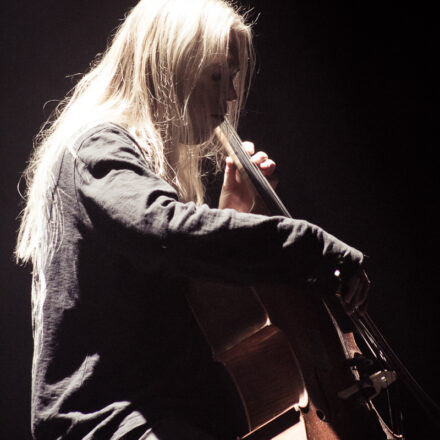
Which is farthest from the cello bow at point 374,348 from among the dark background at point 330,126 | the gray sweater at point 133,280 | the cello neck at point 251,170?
the dark background at point 330,126

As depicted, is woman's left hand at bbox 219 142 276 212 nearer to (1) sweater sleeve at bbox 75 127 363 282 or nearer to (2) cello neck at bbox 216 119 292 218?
(2) cello neck at bbox 216 119 292 218

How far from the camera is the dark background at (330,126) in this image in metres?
1.73

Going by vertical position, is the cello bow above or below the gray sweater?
below

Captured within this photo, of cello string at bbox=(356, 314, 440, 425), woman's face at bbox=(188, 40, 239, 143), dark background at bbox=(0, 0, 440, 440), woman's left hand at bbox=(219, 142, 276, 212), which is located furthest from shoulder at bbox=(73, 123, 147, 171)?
dark background at bbox=(0, 0, 440, 440)

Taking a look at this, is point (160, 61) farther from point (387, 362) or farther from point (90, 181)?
point (387, 362)

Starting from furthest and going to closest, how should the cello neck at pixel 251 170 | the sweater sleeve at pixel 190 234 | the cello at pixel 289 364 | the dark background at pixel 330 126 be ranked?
1. the dark background at pixel 330 126
2. the cello neck at pixel 251 170
3. the cello at pixel 289 364
4. the sweater sleeve at pixel 190 234

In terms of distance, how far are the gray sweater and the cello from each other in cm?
6

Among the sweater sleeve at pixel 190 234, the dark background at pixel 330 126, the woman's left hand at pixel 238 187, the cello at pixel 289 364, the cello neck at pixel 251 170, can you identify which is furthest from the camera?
the dark background at pixel 330 126

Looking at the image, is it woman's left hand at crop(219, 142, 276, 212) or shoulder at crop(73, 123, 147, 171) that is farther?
woman's left hand at crop(219, 142, 276, 212)

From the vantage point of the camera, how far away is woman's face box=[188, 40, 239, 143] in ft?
3.61

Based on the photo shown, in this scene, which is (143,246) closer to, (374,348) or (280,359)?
(280,359)

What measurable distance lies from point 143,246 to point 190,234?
0.08 metres

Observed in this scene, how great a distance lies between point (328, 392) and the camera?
0.93 m

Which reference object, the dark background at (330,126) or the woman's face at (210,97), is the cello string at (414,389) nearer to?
the woman's face at (210,97)
